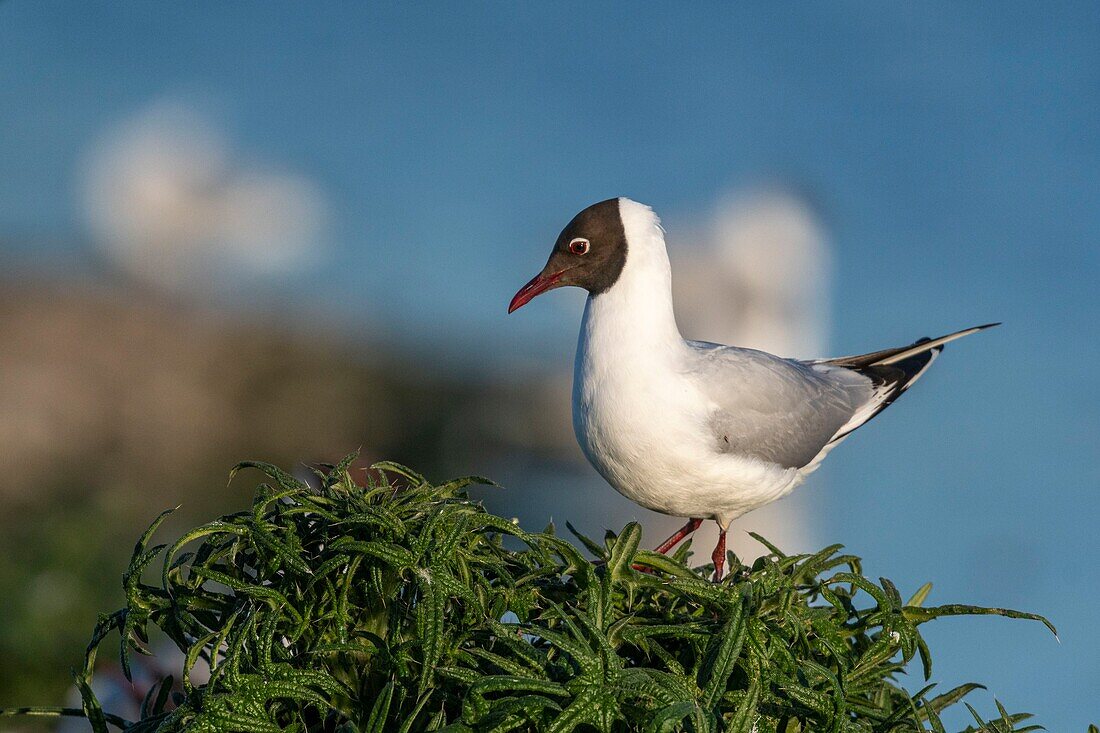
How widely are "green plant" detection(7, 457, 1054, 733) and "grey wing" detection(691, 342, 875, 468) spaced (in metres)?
1.53

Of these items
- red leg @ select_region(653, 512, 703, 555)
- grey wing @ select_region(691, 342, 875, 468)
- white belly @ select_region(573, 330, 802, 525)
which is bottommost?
red leg @ select_region(653, 512, 703, 555)

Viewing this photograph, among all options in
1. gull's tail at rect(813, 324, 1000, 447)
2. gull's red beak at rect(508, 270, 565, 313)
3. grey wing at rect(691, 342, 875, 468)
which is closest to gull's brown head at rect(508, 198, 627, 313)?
gull's red beak at rect(508, 270, 565, 313)

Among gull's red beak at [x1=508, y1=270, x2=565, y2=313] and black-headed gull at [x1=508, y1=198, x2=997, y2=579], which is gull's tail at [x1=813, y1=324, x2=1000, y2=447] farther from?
gull's red beak at [x1=508, y1=270, x2=565, y2=313]

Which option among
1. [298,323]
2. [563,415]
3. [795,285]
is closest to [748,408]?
[563,415]

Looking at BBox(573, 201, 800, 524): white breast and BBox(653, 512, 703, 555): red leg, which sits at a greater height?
BBox(573, 201, 800, 524): white breast

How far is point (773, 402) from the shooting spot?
331 centimetres

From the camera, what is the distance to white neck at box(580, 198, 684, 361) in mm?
2898

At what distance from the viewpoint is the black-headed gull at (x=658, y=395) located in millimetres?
2773

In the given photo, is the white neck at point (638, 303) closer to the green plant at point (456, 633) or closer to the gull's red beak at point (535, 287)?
the gull's red beak at point (535, 287)

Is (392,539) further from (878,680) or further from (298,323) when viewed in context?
(298,323)

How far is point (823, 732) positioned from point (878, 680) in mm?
246

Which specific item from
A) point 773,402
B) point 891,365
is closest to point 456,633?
point 773,402

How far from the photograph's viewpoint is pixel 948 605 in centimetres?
153

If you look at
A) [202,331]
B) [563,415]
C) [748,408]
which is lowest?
[202,331]
